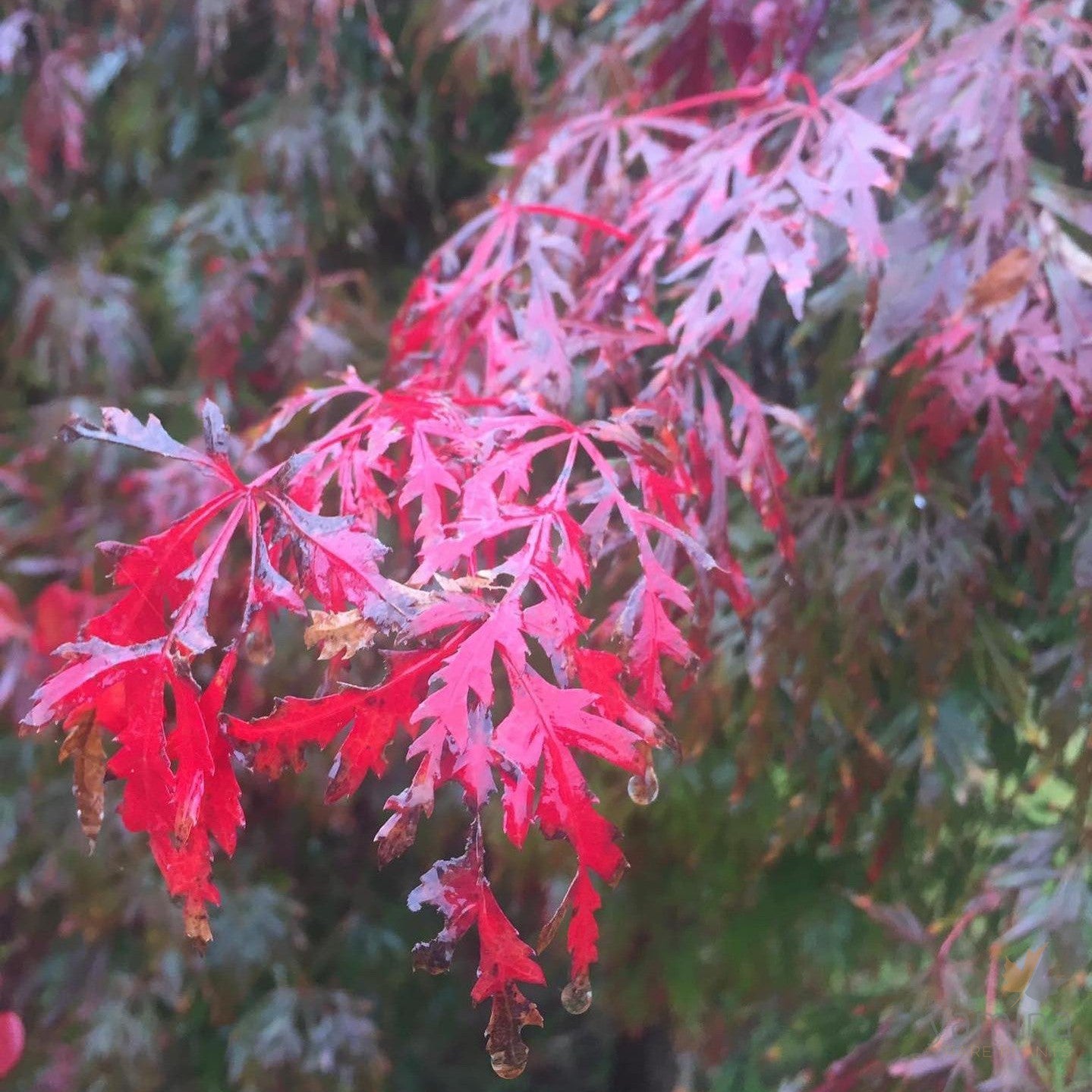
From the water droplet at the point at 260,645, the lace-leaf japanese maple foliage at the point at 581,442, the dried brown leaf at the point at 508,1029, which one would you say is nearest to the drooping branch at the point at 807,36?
the lace-leaf japanese maple foliage at the point at 581,442

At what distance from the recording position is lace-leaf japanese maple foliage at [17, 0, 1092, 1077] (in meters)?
0.40

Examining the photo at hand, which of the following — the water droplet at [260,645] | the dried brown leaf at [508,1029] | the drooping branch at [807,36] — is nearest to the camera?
the dried brown leaf at [508,1029]

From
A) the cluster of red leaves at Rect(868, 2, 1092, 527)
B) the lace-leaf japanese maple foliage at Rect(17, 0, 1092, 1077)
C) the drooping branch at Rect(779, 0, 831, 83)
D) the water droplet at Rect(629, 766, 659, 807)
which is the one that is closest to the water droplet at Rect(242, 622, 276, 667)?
the lace-leaf japanese maple foliage at Rect(17, 0, 1092, 1077)

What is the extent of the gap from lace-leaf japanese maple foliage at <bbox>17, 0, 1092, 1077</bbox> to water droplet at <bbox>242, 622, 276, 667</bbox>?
38mm

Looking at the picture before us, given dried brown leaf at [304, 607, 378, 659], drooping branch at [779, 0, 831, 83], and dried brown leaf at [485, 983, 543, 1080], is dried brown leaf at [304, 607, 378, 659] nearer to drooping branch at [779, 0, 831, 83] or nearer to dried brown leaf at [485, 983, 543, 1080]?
dried brown leaf at [485, 983, 543, 1080]

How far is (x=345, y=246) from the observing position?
1324 mm

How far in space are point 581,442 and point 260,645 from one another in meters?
0.21

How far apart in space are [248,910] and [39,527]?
534 millimetres

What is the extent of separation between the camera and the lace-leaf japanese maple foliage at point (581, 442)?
0.40 metres

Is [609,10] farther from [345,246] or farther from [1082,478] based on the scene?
[1082,478]

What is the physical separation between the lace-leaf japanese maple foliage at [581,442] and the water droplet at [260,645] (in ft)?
0.12

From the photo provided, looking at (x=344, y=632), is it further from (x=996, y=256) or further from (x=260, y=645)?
(x=996, y=256)

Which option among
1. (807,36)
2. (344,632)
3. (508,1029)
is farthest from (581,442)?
(807,36)

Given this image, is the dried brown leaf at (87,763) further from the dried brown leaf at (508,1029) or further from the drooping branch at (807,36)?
the drooping branch at (807,36)
